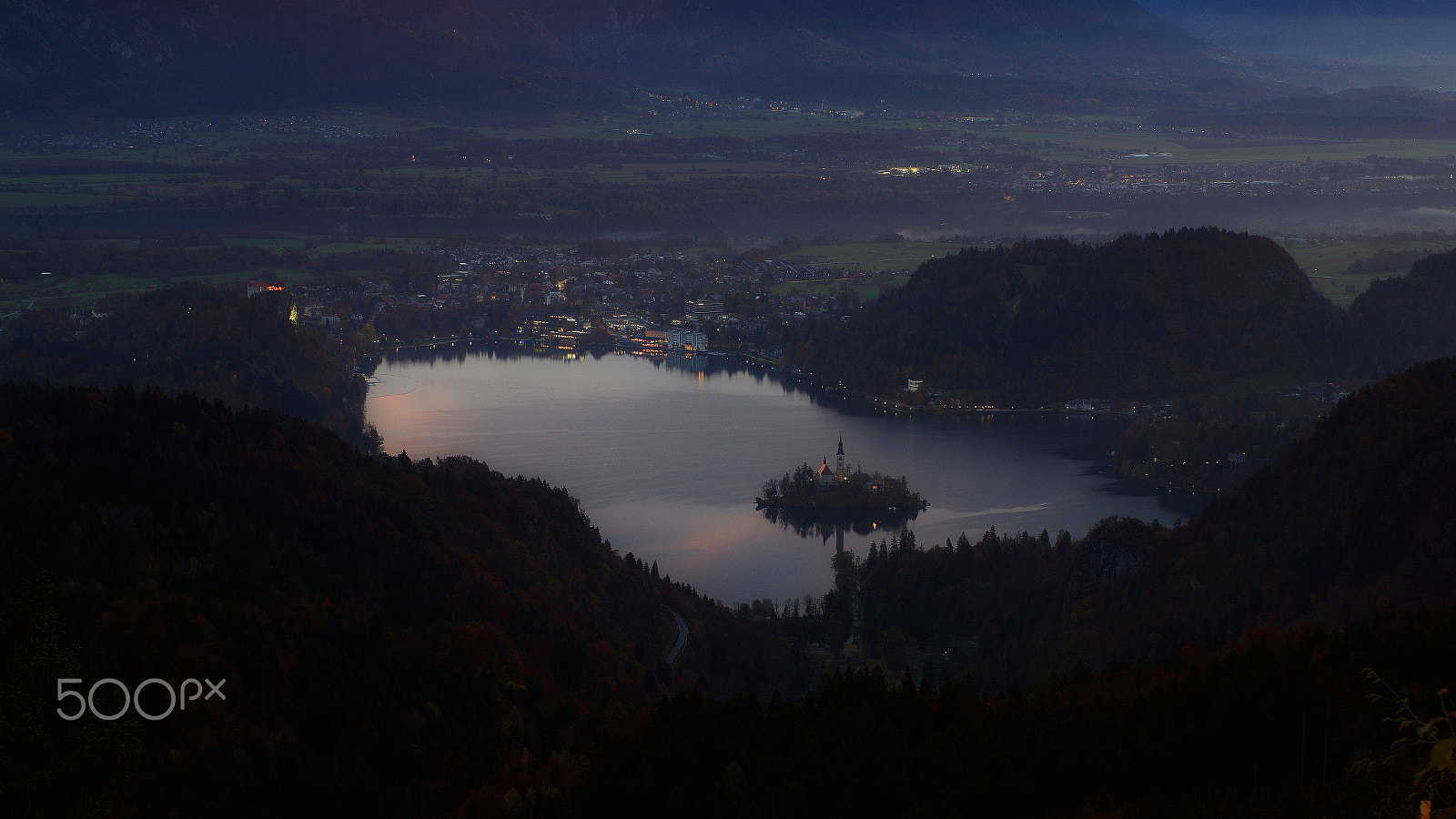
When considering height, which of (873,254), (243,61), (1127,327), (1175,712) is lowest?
(1127,327)

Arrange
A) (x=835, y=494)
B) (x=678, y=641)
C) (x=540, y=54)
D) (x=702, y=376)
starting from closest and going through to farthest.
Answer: (x=678, y=641) → (x=835, y=494) → (x=702, y=376) → (x=540, y=54)

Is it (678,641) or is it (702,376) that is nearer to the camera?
(678,641)

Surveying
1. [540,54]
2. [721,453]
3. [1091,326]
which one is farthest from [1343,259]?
[540,54]

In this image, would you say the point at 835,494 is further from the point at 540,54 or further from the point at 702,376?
the point at 540,54

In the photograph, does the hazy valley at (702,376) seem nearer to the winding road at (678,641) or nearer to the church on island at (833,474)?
the winding road at (678,641)

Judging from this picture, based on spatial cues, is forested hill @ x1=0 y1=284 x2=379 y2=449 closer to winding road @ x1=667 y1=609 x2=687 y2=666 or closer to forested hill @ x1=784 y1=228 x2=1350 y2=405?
winding road @ x1=667 y1=609 x2=687 y2=666

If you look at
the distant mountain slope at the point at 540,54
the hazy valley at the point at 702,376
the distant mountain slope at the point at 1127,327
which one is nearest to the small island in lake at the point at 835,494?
the hazy valley at the point at 702,376

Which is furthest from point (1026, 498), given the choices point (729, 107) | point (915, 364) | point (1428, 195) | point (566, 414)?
point (729, 107)
